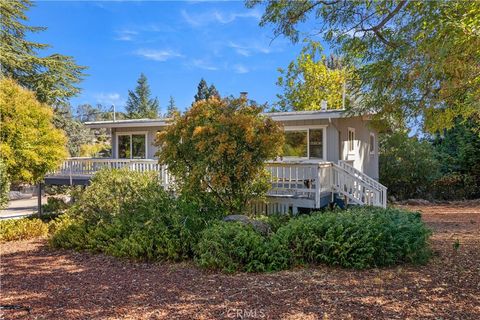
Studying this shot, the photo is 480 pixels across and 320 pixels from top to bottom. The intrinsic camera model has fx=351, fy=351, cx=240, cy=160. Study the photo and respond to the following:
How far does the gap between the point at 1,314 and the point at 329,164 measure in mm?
7997

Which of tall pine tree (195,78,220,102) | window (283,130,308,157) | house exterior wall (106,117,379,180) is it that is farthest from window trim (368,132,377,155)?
tall pine tree (195,78,220,102)

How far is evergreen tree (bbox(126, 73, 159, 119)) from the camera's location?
46875mm

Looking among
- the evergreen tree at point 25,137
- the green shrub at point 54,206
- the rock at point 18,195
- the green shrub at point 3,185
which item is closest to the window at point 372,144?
the evergreen tree at point 25,137

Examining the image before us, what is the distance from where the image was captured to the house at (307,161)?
9.56 m

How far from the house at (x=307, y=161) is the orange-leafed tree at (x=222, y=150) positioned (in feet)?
2.98

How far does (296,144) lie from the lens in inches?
480

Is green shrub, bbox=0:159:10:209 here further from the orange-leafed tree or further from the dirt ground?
the orange-leafed tree

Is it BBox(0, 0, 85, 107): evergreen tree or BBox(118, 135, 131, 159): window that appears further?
BBox(0, 0, 85, 107): evergreen tree

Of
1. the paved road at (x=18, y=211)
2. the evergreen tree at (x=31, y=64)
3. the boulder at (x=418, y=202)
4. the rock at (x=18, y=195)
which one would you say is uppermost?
the evergreen tree at (x=31, y=64)

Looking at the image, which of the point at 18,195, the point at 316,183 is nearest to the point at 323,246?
the point at 316,183

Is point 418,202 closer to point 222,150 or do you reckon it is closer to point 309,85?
point 222,150

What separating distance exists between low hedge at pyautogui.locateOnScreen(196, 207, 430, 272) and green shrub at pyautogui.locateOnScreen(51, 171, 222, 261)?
895 mm

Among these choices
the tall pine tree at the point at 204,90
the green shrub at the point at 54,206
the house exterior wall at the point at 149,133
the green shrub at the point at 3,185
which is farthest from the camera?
the tall pine tree at the point at 204,90

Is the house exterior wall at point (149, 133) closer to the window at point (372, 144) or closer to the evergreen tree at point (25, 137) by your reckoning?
the evergreen tree at point (25, 137)
